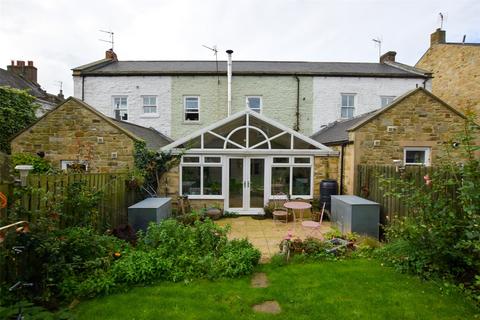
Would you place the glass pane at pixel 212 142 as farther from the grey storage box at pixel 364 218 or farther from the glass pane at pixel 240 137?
the grey storage box at pixel 364 218

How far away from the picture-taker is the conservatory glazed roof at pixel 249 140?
411 inches

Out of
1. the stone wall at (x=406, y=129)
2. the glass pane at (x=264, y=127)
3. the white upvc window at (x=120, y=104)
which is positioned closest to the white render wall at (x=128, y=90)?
the white upvc window at (x=120, y=104)

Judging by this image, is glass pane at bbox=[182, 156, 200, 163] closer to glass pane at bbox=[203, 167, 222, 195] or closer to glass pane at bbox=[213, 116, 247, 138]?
glass pane at bbox=[203, 167, 222, 195]

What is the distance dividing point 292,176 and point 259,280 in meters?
6.16

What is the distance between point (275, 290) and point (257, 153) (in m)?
6.46

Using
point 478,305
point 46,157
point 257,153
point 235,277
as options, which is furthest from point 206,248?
point 46,157

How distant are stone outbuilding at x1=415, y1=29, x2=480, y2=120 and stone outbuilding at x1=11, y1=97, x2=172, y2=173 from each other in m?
16.9

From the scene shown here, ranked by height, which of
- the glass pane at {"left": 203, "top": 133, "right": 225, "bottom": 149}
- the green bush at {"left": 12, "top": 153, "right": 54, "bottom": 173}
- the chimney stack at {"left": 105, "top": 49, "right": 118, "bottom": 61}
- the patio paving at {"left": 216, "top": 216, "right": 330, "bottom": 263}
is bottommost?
the patio paving at {"left": 216, "top": 216, "right": 330, "bottom": 263}

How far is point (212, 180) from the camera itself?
35.3 ft

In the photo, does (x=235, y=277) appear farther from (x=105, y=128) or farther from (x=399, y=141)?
(x=399, y=141)

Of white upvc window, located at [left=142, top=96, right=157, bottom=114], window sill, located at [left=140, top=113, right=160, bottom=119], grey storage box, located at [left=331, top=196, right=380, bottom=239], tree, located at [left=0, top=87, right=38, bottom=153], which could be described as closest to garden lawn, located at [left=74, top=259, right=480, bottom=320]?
grey storage box, located at [left=331, top=196, right=380, bottom=239]

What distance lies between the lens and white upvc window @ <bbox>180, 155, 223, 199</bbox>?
10.6 metres

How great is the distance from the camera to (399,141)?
9.91 m

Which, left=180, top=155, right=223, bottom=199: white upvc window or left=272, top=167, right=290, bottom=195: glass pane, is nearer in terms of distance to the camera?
left=180, top=155, right=223, bottom=199: white upvc window
